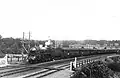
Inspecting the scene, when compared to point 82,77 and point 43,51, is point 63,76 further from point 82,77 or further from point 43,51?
point 43,51

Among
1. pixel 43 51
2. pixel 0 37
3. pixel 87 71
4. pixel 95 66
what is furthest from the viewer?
pixel 0 37

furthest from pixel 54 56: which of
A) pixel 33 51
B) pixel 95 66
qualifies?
pixel 95 66

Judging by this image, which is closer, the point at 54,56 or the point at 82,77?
the point at 82,77

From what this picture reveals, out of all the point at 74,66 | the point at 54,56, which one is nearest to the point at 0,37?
the point at 54,56

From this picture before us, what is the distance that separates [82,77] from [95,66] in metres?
3.41

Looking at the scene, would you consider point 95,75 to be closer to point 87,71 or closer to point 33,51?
point 87,71

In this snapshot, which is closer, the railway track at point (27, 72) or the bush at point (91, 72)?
the railway track at point (27, 72)

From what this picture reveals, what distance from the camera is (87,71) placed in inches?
717

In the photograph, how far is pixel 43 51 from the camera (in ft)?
105

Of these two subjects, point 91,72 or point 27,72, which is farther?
point 91,72

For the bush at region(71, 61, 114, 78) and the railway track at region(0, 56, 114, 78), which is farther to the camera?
the bush at region(71, 61, 114, 78)

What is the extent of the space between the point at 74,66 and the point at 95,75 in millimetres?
3448

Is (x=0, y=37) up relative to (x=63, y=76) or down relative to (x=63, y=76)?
up

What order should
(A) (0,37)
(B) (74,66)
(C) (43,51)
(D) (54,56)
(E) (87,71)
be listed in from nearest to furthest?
(E) (87,71), (B) (74,66), (C) (43,51), (D) (54,56), (A) (0,37)
